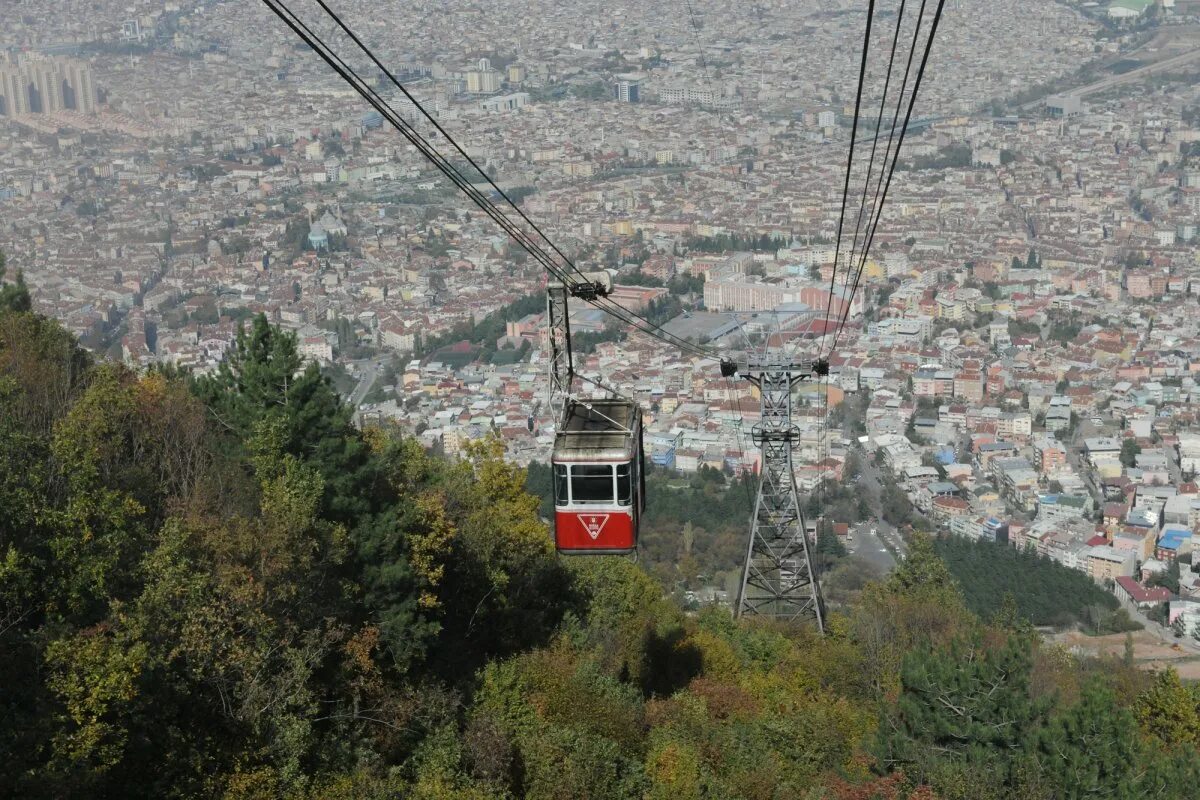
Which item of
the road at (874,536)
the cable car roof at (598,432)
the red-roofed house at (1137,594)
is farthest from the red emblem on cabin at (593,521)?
the red-roofed house at (1137,594)

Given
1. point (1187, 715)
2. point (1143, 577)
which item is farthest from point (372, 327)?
point (1187, 715)

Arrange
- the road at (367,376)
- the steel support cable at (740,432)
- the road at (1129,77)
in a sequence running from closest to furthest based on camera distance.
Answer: the steel support cable at (740,432) → the road at (367,376) → the road at (1129,77)

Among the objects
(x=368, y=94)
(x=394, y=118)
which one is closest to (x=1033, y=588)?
(x=394, y=118)

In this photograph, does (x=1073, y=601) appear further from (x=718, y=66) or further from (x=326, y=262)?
(x=718, y=66)

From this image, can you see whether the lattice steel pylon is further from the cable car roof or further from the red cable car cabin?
the red cable car cabin

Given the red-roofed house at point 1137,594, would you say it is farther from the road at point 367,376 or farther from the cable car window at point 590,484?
the cable car window at point 590,484

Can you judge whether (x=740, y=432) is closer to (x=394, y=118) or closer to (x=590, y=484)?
(x=590, y=484)

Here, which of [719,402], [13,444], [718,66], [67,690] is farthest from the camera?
[718,66]
